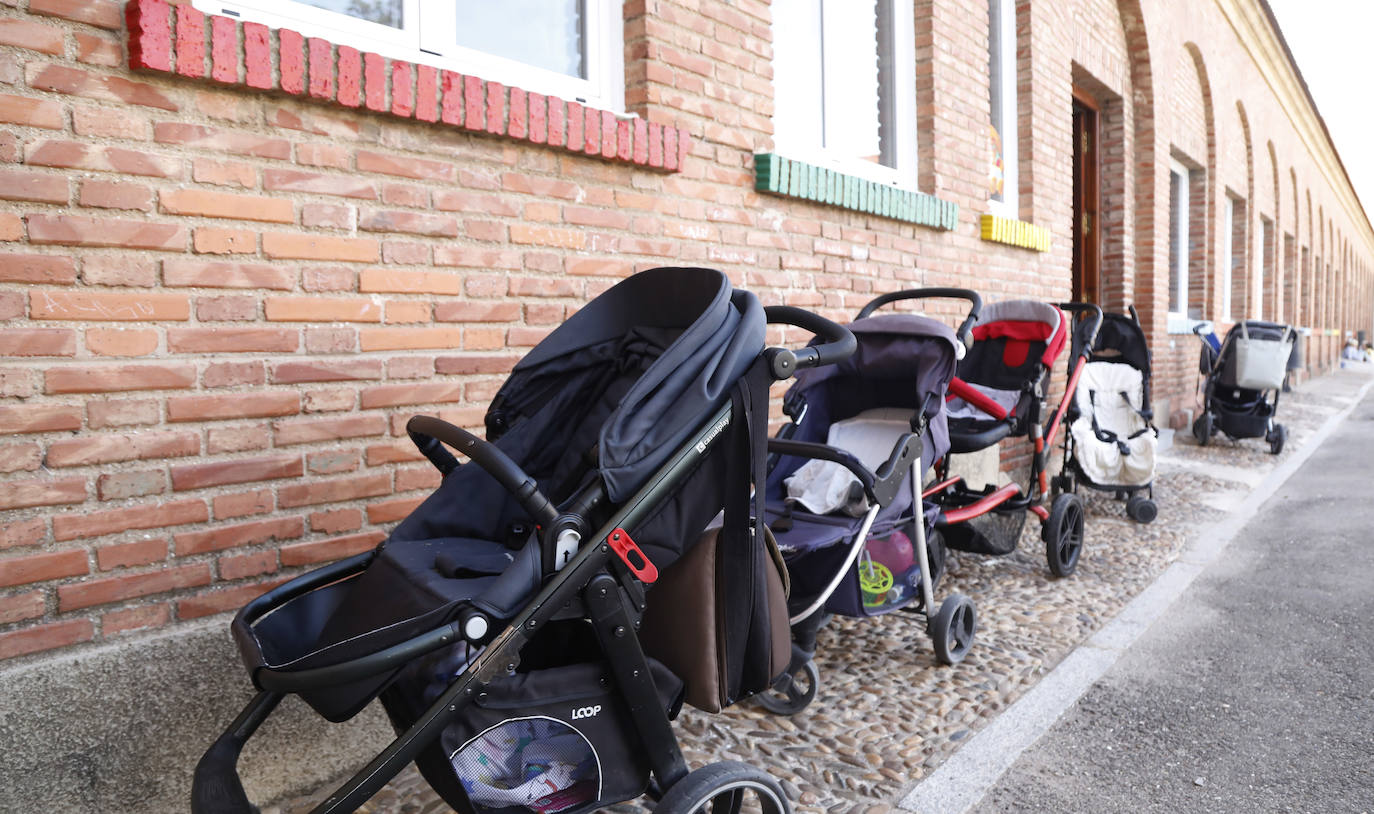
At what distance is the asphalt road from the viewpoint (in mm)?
2537

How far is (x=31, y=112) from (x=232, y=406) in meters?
0.84

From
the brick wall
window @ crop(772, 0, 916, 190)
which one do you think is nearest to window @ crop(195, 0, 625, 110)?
the brick wall

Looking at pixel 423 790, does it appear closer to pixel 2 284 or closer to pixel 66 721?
pixel 66 721

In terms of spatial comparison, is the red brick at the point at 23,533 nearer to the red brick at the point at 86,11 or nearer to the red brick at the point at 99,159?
the red brick at the point at 99,159

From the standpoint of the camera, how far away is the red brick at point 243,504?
2502 millimetres

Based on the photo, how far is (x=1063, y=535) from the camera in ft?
15.4

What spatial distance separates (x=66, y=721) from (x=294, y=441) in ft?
2.89

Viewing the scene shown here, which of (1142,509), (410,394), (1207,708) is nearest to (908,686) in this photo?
(1207,708)

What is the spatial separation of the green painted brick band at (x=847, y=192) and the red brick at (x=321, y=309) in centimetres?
208

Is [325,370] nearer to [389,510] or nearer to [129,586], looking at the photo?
[389,510]

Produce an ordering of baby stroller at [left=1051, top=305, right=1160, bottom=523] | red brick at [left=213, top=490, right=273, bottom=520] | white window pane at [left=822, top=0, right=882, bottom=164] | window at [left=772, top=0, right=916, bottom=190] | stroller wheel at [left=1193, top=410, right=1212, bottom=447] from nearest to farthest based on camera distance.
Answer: red brick at [left=213, top=490, right=273, bottom=520] < window at [left=772, top=0, right=916, bottom=190] < white window pane at [left=822, top=0, right=882, bottom=164] < baby stroller at [left=1051, top=305, right=1160, bottom=523] < stroller wheel at [left=1193, top=410, right=1212, bottom=447]

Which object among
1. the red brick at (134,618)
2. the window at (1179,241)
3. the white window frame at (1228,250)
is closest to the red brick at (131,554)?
the red brick at (134,618)

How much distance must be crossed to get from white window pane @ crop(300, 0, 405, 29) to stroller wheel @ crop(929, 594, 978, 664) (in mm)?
2846

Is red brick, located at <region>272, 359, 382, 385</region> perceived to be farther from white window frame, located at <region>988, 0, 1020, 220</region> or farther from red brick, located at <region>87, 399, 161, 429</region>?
white window frame, located at <region>988, 0, 1020, 220</region>
